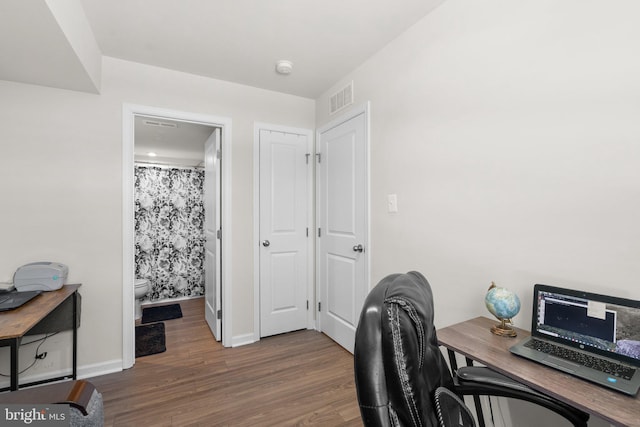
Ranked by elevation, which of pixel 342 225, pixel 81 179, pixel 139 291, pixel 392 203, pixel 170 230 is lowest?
pixel 139 291

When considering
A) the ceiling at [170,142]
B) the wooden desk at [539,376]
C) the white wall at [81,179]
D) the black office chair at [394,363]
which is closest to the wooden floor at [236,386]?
the white wall at [81,179]

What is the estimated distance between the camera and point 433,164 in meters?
1.89

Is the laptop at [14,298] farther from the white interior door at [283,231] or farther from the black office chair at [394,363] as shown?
the black office chair at [394,363]

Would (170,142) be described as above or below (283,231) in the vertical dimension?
above

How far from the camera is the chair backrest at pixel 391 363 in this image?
1.89 ft

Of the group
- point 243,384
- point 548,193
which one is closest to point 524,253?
point 548,193

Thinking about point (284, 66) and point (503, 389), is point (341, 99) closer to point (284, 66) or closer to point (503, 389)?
point (284, 66)

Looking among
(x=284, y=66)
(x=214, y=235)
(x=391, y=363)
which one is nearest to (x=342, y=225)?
(x=214, y=235)

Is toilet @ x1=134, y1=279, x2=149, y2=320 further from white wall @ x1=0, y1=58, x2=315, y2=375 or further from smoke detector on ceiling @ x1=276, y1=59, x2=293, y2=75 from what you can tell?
smoke detector on ceiling @ x1=276, y1=59, x2=293, y2=75

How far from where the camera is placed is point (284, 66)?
2525 mm

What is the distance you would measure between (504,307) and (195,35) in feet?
8.27

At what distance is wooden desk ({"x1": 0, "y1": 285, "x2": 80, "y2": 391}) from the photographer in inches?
53.6

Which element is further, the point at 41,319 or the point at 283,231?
the point at 283,231

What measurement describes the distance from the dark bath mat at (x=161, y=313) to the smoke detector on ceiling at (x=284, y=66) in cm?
313
